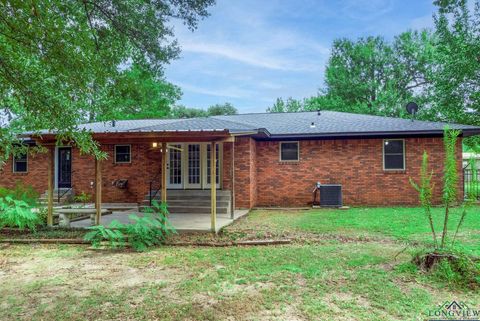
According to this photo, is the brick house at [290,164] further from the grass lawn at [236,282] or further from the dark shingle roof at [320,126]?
the grass lawn at [236,282]

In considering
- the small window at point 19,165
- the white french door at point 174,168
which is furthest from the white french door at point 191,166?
the small window at point 19,165

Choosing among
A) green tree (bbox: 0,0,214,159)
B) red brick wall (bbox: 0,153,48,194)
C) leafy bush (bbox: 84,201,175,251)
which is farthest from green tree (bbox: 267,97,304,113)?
green tree (bbox: 0,0,214,159)

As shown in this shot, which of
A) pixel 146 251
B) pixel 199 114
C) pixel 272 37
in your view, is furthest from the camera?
pixel 199 114

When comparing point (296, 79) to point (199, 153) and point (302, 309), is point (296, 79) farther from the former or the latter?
point (302, 309)

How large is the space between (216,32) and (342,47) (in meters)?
20.9

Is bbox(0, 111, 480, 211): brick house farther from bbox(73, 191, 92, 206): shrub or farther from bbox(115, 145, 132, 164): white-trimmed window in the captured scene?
bbox(73, 191, 92, 206): shrub

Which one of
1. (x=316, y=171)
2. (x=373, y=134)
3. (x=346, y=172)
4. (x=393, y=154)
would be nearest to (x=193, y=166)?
(x=316, y=171)

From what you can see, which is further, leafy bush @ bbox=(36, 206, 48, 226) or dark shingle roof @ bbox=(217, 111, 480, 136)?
dark shingle roof @ bbox=(217, 111, 480, 136)

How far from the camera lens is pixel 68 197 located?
1272 cm

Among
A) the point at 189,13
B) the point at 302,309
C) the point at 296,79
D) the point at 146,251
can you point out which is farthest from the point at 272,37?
the point at 296,79

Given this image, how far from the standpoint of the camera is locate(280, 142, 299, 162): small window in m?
11.8

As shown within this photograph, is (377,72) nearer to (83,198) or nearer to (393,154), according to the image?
(393,154)

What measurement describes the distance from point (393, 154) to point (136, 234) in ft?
30.6

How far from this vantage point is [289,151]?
1180 cm
